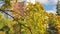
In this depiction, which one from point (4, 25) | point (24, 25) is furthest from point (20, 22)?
point (4, 25)

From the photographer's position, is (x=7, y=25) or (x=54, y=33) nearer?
(x=7, y=25)

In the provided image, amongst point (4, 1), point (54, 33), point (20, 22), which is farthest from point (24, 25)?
point (54, 33)

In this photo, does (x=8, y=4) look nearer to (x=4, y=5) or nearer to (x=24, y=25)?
(x=4, y=5)

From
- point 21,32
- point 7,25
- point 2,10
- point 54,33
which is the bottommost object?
point 54,33

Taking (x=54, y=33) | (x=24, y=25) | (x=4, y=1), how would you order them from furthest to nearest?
1. (x=54, y=33)
2. (x=4, y=1)
3. (x=24, y=25)

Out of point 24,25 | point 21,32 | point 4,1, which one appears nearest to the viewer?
point 24,25

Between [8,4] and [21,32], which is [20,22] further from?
[21,32]

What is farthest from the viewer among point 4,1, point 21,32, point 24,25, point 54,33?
point 54,33

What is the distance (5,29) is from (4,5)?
193 millimetres

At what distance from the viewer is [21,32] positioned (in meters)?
1.67

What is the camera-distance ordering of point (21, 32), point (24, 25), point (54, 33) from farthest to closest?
point (54, 33), point (21, 32), point (24, 25)

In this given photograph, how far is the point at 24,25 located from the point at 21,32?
344 mm

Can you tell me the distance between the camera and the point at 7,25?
1.42 metres

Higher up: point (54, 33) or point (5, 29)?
point (5, 29)
